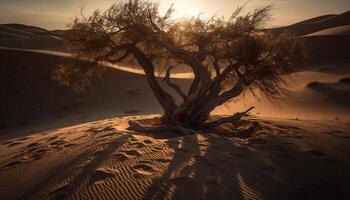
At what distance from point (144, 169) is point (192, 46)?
5350 mm

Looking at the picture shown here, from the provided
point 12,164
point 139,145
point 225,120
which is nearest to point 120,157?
point 139,145

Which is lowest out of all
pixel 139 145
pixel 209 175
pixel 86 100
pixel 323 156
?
pixel 86 100

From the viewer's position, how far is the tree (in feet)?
27.6

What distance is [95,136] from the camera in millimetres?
7520

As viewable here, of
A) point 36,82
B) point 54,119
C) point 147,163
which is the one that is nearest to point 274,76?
point 147,163

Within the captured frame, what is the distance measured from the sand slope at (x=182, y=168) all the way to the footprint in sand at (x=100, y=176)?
2 cm

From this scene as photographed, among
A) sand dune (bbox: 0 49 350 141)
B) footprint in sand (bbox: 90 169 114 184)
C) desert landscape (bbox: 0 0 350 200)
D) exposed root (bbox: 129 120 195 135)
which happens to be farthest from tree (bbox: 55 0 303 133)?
sand dune (bbox: 0 49 350 141)

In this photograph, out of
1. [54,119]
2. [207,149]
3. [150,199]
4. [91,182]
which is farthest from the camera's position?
[54,119]

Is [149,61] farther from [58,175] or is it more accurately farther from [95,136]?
[58,175]

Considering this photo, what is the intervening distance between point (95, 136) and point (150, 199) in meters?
3.87

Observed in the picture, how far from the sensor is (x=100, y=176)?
485 centimetres

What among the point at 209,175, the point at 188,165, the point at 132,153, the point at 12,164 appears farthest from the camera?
the point at 12,164

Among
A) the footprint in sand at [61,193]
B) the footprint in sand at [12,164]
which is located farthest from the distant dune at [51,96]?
the footprint in sand at [61,193]

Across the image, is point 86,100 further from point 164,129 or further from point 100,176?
point 100,176
